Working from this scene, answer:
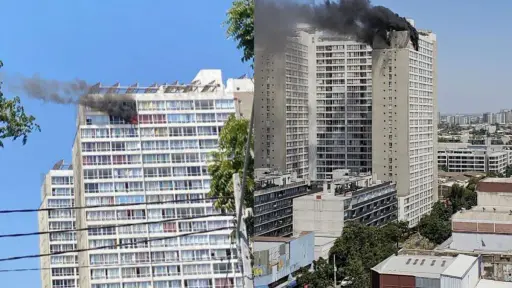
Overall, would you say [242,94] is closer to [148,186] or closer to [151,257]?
[148,186]

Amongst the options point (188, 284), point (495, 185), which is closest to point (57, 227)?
point (188, 284)

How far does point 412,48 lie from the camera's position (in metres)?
2.33

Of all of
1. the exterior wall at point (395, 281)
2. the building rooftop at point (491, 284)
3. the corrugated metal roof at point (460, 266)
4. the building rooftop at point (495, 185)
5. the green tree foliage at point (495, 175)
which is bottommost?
the building rooftop at point (491, 284)

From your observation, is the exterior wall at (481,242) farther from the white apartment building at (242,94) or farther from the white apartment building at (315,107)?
the white apartment building at (242,94)

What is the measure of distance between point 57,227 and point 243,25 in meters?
1.08

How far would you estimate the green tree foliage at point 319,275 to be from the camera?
2219 mm

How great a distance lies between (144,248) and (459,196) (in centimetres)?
124

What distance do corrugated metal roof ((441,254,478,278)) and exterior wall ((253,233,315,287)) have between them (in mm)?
495

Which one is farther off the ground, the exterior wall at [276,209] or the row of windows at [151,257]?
the exterior wall at [276,209]

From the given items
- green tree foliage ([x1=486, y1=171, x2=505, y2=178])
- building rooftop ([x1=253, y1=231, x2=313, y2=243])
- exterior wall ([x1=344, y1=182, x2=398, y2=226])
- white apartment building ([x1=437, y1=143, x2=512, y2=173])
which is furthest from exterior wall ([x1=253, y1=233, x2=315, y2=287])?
green tree foliage ([x1=486, y1=171, x2=505, y2=178])

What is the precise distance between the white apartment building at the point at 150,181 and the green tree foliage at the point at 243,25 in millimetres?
224

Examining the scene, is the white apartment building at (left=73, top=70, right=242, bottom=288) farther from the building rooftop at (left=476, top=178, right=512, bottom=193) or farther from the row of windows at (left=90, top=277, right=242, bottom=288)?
the building rooftop at (left=476, top=178, right=512, bottom=193)

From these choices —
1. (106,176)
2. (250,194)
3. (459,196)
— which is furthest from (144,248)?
(459,196)

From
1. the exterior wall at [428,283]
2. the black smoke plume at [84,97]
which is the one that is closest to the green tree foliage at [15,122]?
the black smoke plume at [84,97]
